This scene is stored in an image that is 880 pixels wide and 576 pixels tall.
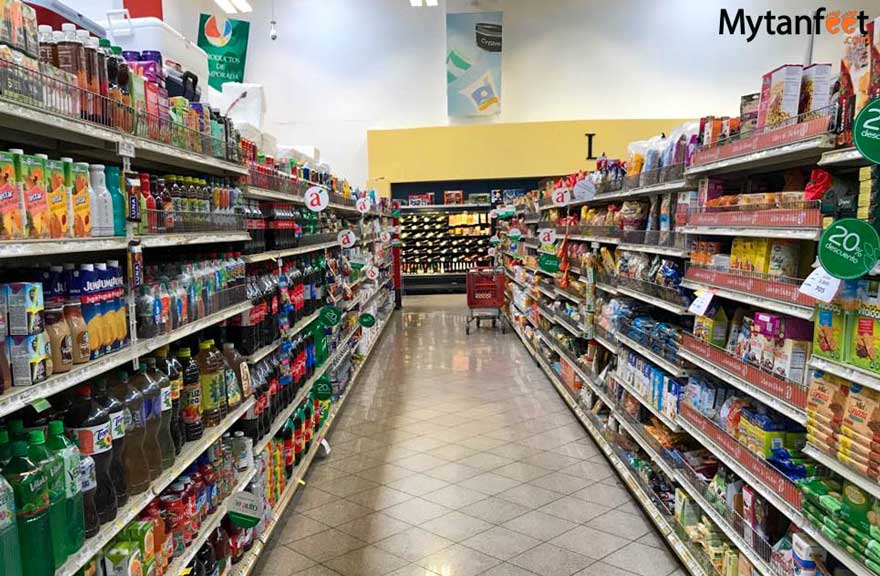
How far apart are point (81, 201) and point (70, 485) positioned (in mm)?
777

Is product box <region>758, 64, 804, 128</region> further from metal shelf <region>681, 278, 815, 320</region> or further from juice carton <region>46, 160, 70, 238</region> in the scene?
juice carton <region>46, 160, 70, 238</region>

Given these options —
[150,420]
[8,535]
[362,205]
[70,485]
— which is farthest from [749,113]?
[362,205]

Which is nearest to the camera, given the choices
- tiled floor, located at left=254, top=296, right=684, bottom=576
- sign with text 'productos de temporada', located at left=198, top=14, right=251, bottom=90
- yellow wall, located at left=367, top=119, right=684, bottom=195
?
tiled floor, located at left=254, top=296, right=684, bottom=576

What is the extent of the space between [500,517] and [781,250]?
2267 mm

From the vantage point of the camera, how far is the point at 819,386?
6.67ft

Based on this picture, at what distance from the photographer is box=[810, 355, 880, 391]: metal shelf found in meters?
1.74

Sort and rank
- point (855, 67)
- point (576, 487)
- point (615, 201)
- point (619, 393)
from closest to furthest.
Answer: point (855, 67)
point (576, 487)
point (619, 393)
point (615, 201)

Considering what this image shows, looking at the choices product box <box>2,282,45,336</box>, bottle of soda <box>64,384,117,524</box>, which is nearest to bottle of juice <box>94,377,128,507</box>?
bottle of soda <box>64,384,117,524</box>

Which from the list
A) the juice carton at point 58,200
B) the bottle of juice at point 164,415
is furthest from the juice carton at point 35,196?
the bottle of juice at point 164,415

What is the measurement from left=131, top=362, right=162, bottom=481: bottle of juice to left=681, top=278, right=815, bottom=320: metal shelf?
231 cm

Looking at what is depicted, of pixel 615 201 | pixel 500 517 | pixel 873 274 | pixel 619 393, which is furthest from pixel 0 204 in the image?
pixel 615 201

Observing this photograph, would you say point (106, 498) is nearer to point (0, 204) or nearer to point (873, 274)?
point (0, 204)

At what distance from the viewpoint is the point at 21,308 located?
1471 mm

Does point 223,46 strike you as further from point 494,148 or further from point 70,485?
point 70,485
